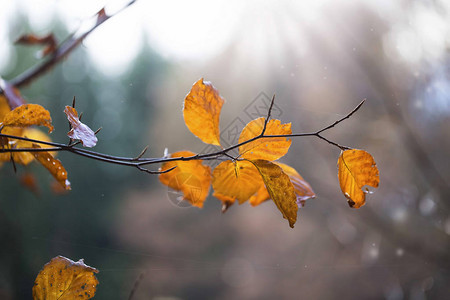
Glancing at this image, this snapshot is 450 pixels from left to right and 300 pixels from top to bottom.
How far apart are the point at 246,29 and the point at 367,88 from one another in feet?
2.65

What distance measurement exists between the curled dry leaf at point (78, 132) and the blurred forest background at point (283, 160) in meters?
0.17

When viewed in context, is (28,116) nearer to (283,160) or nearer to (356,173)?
(356,173)

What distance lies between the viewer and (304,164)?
5.03ft

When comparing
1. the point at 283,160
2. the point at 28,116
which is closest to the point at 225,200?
the point at 28,116

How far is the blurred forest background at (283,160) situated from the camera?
82cm

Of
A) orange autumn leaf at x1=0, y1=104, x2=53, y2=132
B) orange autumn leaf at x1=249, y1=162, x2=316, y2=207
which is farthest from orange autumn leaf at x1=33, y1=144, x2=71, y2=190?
orange autumn leaf at x1=249, y1=162, x2=316, y2=207

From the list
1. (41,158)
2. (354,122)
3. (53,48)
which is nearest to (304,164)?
(354,122)

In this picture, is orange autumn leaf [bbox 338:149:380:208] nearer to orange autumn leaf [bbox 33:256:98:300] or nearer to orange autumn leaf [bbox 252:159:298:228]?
orange autumn leaf [bbox 252:159:298:228]

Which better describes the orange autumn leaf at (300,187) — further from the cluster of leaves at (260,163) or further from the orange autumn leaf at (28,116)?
the orange autumn leaf at (28,116)

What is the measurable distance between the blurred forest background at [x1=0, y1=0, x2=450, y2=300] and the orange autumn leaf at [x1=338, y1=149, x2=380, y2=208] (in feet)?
0.64

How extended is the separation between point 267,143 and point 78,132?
10 centimetres

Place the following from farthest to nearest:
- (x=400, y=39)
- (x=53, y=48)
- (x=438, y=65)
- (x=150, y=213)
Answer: (x=150, y=213) < (x=400, y=39) < (x=438, y=65) < (x=53, y=48)

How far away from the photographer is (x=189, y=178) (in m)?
0.21

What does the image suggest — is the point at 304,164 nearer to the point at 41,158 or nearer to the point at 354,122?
the point at 354,122
